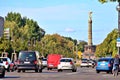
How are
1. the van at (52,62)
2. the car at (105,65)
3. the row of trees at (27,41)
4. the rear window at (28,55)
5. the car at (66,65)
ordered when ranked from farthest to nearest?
the row of trees at (27,41) → the van at (52,62) → the car at (66,65) → the car at (105,65) → the rear window at (28,55)

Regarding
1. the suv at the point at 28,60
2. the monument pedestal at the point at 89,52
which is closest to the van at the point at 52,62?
the suv at the point at 28,60

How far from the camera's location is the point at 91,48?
19038 centimetres

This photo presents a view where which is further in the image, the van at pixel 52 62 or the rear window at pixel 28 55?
the van at pixel 52 62

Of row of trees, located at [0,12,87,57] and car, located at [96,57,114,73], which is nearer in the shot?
car, located at [96,57,114,73]

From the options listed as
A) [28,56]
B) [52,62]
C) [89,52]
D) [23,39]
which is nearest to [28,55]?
[28,56]

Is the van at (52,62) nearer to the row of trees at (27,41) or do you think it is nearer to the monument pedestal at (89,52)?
the row of trees at (27,41)

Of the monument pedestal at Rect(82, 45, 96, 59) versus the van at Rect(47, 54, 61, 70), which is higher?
the monument pedestal at Rect(82, 45, 96, 59)

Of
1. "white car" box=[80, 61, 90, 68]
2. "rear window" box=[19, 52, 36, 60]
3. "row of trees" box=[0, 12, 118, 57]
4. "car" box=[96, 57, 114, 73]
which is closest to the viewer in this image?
"rear window" box=[19, 52, 36, 60]

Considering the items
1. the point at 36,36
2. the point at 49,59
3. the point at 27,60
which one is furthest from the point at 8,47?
the point at 36,36

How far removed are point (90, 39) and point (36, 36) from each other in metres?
24.6

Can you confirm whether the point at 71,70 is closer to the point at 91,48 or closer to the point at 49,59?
the point at 49,59

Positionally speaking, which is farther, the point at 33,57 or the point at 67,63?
the point at 67,63

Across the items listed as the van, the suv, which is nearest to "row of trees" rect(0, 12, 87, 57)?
the van

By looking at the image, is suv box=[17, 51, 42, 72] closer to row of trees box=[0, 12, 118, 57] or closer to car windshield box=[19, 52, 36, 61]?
car windshield box=[19, 52, 36, 61]
